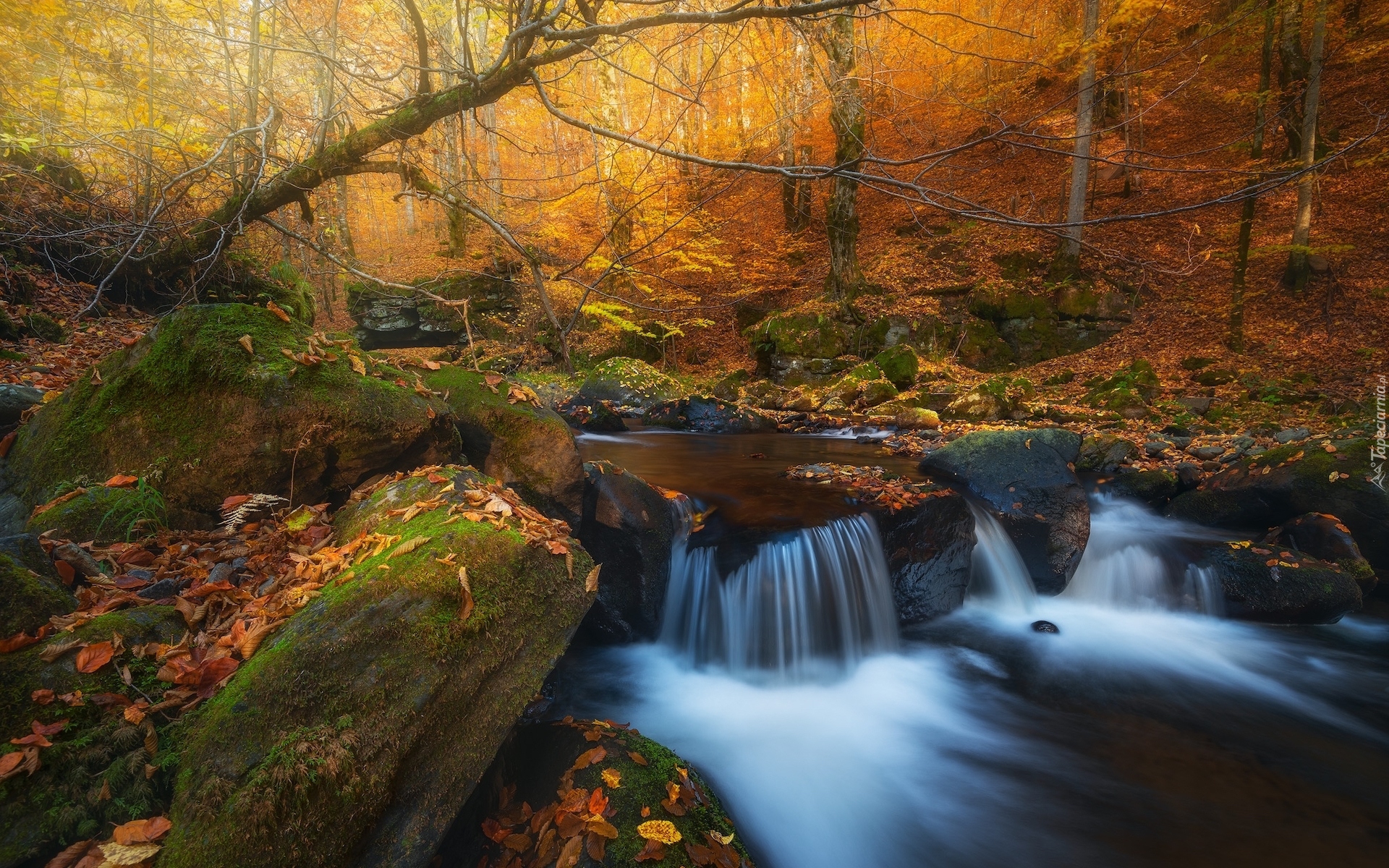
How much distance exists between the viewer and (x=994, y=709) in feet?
16.8

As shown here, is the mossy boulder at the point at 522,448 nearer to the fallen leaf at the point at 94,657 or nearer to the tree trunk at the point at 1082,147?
the fallen leaf at the point at 94,657

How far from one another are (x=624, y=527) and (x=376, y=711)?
341cm

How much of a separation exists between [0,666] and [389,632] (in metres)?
1.13

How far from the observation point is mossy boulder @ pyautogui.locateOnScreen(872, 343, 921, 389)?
13422 mm

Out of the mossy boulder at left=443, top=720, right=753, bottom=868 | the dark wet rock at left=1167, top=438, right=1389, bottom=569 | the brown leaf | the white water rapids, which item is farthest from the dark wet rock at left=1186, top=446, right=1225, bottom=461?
the brown leaf

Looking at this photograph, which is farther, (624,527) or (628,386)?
(628,386)

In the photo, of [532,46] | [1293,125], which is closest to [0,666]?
[532,46]

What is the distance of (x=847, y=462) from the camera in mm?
9289

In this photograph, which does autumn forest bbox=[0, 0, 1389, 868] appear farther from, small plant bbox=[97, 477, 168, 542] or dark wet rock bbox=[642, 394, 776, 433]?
dark wet rock bbox=[642, 394, 776, 433]

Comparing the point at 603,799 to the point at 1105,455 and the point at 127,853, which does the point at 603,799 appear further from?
the point at 1105,455

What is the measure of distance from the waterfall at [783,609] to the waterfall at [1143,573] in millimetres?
2920

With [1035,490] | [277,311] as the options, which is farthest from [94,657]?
[1035,490]

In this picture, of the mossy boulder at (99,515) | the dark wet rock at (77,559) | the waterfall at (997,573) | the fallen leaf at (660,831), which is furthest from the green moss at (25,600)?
the waterfall at (997,573)

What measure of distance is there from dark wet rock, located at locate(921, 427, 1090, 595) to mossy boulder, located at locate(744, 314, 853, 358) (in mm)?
6885
